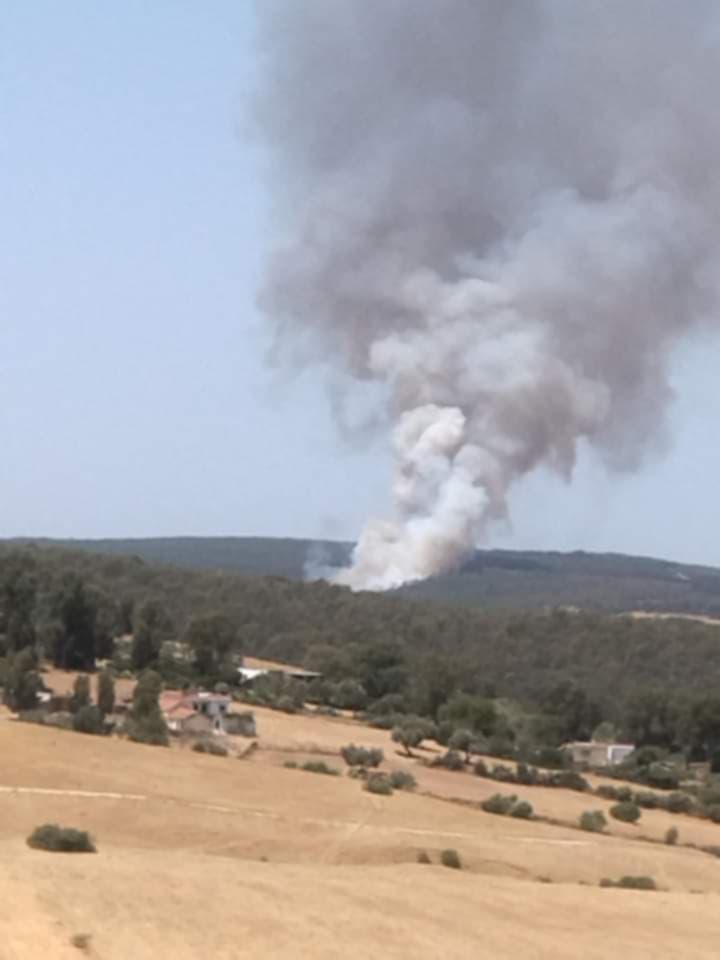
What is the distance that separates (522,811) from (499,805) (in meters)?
0.52

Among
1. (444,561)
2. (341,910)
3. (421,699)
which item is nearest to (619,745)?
(421,699)

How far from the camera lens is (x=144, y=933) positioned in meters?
21.8

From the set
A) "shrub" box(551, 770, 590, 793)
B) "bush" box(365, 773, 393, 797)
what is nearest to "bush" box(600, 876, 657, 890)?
"bush" box(365, 773, 393, 797)

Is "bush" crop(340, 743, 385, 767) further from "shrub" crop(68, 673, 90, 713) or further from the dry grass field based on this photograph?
"shrub" crop(68, 673, 90, 713)

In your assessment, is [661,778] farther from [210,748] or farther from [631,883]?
[631,883]

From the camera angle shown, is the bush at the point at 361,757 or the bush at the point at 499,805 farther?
the bush at the point at 361,757

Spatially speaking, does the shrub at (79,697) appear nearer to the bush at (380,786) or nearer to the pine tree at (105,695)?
the pine tree at (105,695)

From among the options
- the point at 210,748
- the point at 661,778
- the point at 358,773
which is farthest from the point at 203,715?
the point at 661,778

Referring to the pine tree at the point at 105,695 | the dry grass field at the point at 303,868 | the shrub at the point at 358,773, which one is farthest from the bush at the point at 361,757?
the pine tree at the point at 105,695

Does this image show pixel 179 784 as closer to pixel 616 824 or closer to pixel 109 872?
pixel 616 824

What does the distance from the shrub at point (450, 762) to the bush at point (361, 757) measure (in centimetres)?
168

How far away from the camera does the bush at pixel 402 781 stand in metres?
44.0

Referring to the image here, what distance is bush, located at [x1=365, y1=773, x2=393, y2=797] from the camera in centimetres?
4238

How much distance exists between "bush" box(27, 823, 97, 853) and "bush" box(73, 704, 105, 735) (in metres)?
18.0
